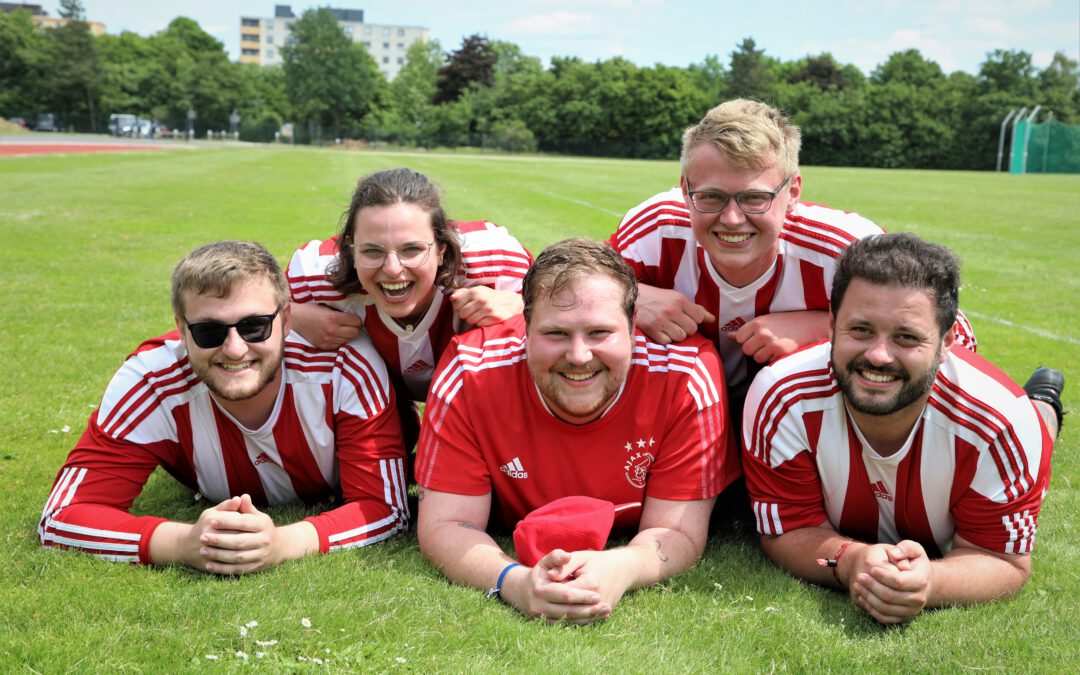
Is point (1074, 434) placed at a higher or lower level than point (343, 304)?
lower

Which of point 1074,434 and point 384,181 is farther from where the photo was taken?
point 1074,434

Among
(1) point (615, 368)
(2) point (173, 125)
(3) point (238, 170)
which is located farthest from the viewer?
(2) point (173, 125)

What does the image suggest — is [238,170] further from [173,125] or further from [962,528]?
[173,125]

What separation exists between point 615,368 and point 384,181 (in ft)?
4.84

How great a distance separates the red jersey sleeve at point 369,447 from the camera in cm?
429

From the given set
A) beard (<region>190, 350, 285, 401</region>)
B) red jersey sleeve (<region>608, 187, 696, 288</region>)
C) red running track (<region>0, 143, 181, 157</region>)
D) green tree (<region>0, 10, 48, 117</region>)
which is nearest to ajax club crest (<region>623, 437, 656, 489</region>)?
red jersey sleeve (<region>608, 187, 696, 288</region>)

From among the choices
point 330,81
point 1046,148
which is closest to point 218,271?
point 1046,148

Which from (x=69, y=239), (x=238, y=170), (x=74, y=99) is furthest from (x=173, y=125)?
(x=69, y=239)

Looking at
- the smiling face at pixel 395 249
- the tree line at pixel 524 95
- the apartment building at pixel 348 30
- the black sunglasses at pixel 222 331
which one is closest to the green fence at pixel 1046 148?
the tree line at pixel 524 95

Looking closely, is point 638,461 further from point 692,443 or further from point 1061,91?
point 1061,91

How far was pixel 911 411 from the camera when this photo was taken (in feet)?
11.9

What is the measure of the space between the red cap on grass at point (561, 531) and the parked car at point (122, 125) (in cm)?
9455

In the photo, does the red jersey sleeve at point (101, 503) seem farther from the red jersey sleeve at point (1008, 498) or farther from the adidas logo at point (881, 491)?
the red jersey sleeve at point (1008, 498)

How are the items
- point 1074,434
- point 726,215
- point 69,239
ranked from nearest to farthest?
point 726,215 → point 1074,434 → point 69,239
